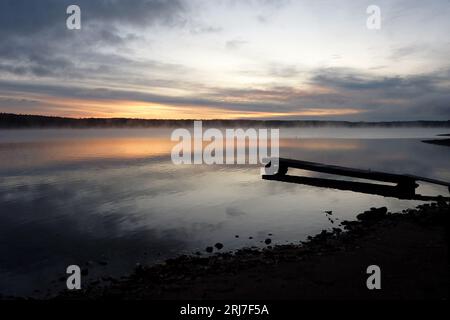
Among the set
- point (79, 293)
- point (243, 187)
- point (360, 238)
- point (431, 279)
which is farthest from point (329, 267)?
point (243, 187)

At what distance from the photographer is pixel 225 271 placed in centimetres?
854

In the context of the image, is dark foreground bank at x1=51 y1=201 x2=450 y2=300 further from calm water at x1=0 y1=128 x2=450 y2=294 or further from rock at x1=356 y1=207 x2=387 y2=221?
rock at x1=356 y1=207 x2=387 y2=221

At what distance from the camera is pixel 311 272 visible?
804 cm

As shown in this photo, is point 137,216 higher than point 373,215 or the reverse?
the reverse

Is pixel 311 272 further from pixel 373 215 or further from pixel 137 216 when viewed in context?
pixel 137 216

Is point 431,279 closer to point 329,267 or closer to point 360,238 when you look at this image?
point 329,267

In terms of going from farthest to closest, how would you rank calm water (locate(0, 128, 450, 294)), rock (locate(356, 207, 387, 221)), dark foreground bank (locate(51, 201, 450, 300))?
rock (locate(356, 207, 387, 221)) < calm water (locate(0, 128, 450, 294)) < dark foreground bank (locate(51, 201, 450, 300))

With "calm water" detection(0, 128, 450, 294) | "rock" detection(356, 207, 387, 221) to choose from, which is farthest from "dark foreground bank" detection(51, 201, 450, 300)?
"rock" detection(356, 207, 387, 221)

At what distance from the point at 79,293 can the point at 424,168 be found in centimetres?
3216

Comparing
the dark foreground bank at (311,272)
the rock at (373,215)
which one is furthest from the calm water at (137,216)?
the dark foreground bank at (311,272)

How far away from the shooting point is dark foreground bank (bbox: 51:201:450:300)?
23.1 feet

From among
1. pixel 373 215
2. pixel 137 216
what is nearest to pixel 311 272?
pixel 373 215

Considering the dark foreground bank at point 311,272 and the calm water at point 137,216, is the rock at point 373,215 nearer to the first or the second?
the calm water at point 137,216

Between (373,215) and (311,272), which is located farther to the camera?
(373,215)
